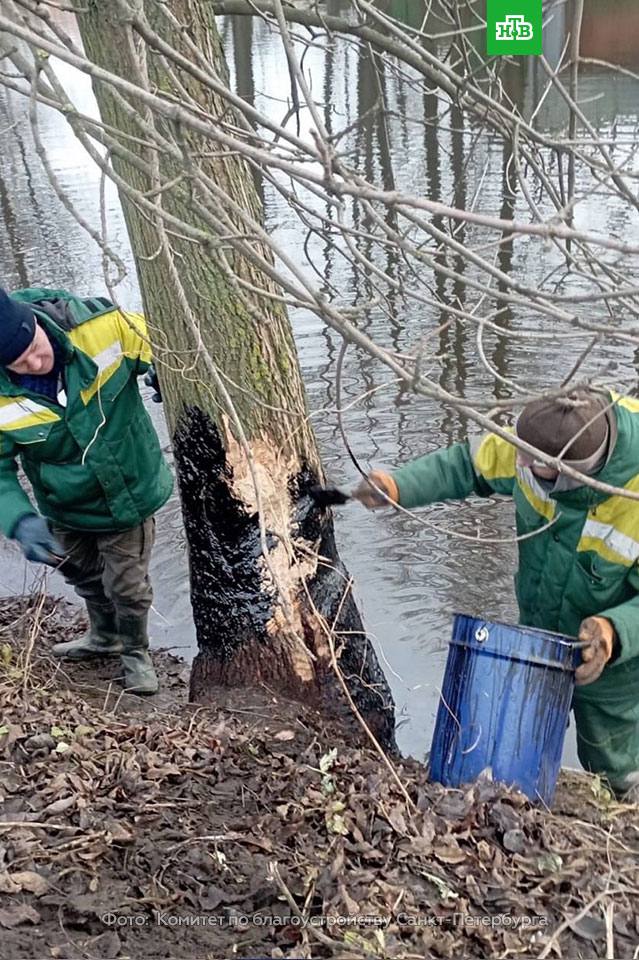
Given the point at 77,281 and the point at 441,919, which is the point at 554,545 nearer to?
the point at 441,919

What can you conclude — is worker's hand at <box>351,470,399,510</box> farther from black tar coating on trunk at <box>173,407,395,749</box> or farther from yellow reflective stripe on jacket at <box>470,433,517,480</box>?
yellow reflective stripe on jacket at <box>470,433,517,480</box>

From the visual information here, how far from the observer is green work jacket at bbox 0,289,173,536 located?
353 cm

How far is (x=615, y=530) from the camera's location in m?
2.90

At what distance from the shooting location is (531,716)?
8.90ft

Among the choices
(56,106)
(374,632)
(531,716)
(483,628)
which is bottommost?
(374,632)

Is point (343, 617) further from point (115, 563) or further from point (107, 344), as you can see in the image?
point (107, 344)

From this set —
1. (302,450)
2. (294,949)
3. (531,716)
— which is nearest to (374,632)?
(302,450)

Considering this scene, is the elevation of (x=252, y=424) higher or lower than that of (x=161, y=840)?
higher

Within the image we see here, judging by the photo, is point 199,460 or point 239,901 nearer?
point 239,901

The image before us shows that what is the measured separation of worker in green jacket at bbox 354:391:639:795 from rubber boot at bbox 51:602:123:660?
Answer: 179cm

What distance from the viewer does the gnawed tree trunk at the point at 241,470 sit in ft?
10.0

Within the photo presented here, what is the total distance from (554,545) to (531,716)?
62 cm

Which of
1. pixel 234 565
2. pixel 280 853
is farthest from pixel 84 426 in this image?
pixel 280 853

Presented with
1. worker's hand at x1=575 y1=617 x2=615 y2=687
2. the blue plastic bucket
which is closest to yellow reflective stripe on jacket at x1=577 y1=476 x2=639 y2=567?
worker's hand at x1=575 y1=617 x2=615 y2=687
